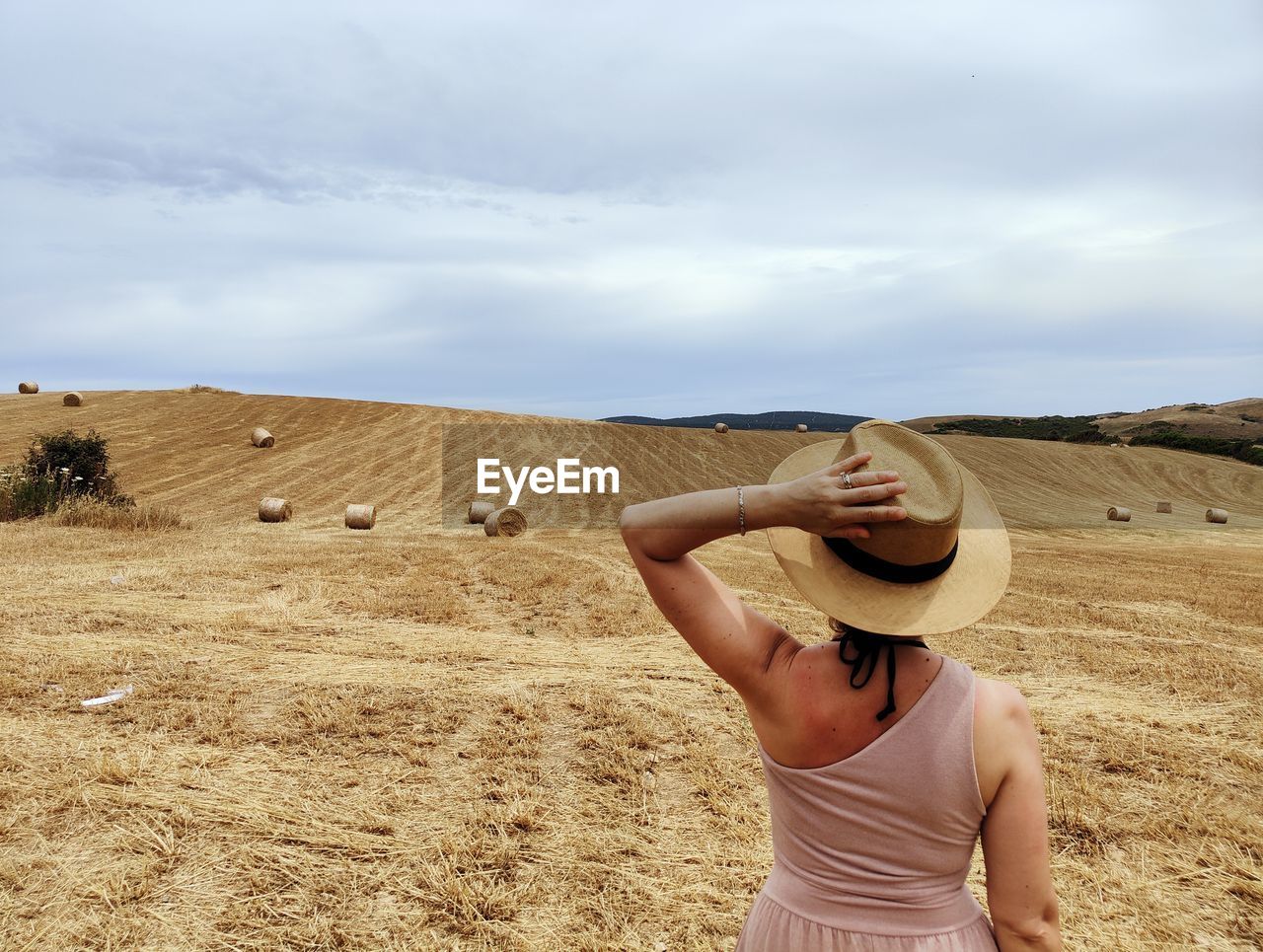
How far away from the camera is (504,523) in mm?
22016

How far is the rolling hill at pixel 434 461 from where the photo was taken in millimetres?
27469

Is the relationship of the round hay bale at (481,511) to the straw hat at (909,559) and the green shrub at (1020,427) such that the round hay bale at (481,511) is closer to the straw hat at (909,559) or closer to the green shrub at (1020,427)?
the straw hat at (909,559)

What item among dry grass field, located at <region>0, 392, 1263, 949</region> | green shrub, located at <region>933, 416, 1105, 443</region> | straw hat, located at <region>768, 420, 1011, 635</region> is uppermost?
green shrub, located at <region>933, 416, 1105, 443</region>

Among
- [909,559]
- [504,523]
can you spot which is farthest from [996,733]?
[504,523]

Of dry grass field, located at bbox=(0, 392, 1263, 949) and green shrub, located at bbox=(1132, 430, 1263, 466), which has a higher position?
green shrub, located at bbox=(1132, 430, 1263, 466)

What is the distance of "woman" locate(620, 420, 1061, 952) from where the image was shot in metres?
1.67

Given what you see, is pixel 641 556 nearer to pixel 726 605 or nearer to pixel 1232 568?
pixel 726 605

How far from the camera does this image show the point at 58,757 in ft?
18.3

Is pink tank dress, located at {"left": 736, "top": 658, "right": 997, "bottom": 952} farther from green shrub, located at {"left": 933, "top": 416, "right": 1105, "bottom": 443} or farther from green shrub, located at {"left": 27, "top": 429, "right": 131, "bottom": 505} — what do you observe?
green shrub, located at {"left": 933, "top": 416, "right": 1105, "bottom": 443}

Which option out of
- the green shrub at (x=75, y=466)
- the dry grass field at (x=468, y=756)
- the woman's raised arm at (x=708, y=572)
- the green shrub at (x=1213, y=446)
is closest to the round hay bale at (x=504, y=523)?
the dry grass field at (x=468, y=756)

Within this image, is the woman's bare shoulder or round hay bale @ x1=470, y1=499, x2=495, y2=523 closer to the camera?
the woman's bare shoulder

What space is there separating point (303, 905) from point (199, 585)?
29.1 feet

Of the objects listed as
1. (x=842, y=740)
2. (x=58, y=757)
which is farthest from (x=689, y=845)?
(x=58, y=757)

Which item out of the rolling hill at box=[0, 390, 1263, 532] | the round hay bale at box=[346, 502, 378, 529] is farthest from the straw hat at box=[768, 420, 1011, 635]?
the rolling hill at box=[0, 390, 1263, 532]
